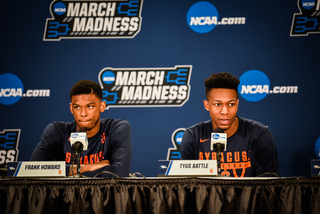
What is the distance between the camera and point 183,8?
3.75 m

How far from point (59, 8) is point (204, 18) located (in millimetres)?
1873

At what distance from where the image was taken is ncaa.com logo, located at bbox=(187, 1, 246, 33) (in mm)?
3695

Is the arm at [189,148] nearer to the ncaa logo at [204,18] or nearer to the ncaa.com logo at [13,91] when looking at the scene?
the ncaa logo at [204,18]

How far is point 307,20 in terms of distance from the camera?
3592 mm

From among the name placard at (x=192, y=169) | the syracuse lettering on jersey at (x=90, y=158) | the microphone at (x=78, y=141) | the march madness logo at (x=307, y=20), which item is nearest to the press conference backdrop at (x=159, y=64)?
the march madness logo at (x=307, y=20)

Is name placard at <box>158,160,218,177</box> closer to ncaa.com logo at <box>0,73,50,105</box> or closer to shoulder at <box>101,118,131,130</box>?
shoulder at <box>101,118,131,130</box>

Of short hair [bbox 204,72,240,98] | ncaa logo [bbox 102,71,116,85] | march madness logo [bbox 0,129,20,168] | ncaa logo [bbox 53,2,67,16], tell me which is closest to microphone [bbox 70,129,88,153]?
short hair [bbox 204,72,240,98]

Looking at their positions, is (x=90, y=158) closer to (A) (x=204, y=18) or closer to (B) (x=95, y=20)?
(B) (x=95, y=20)

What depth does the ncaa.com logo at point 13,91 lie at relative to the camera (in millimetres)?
3744

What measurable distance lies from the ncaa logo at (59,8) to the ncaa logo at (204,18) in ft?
5.35

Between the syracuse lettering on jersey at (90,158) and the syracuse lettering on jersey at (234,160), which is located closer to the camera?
the syracuse lettering on jersey at (234,160)

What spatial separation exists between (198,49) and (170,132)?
3.58ft

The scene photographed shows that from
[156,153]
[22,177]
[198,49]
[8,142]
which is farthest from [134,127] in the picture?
[22,177]

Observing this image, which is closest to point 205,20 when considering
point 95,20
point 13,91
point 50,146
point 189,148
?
point 95,20
